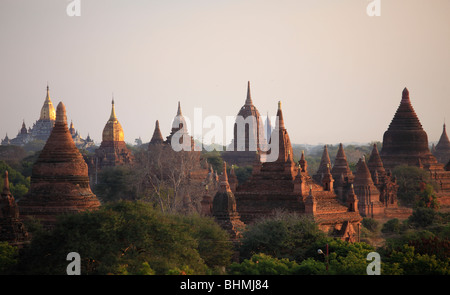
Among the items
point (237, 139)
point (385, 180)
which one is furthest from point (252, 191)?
point (237, 139)

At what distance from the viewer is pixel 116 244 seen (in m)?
33.3

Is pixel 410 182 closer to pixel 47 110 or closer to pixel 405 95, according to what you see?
pixel 405 95

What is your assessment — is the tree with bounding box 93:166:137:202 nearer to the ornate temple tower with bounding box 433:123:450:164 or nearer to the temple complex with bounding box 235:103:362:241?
the temple complex with bounding box 235:103:362:241

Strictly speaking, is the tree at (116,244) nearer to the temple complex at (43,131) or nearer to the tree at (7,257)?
the tree at (7,257)

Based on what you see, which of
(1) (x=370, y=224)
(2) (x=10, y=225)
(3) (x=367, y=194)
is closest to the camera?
(2) (x=10, y=225)

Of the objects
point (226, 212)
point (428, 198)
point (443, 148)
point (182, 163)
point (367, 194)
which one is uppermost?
point (443, 148)

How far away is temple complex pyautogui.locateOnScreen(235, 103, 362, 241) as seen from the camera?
4478 cm

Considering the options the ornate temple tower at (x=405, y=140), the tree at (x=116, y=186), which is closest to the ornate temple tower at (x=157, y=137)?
the tree at (x=116, y=186)

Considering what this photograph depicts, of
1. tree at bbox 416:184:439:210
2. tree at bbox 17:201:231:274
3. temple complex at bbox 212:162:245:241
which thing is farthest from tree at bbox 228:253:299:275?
tree at bbox 416:184:439:210

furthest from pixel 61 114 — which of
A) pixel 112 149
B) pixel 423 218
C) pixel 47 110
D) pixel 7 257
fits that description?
pixel 47 110

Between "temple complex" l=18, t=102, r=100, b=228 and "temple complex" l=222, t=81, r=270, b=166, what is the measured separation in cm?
4470

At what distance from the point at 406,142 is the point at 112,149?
32.9 meters

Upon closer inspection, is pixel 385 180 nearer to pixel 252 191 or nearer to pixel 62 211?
pixel 252 191

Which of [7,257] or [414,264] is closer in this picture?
[414,264]
